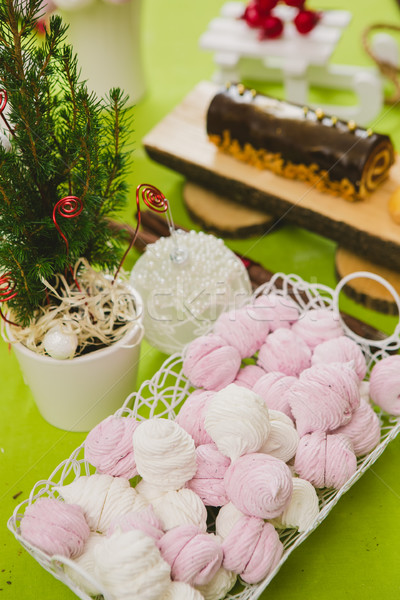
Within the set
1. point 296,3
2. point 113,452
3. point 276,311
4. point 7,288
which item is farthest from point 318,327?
point 296,3

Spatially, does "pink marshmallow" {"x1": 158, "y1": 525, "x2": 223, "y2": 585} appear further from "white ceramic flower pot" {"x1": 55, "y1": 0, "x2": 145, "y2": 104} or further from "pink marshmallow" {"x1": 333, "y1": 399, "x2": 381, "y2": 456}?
"white ceramic flower pot" {"x1": 55, "y1": 0, "x2": 145, "y2": 104}

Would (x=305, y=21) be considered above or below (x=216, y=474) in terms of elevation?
above

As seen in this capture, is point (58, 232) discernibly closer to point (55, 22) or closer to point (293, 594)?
point (55, 22)

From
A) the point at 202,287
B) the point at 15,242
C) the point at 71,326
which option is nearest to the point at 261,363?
the point at 202,287

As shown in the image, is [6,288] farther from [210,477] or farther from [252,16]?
[252,16]

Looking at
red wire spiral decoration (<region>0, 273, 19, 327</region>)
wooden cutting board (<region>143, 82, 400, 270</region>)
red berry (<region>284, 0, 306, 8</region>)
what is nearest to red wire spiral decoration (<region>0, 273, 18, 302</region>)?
red wire spiral decoration (<region>0, 273, 19, 327</region>)

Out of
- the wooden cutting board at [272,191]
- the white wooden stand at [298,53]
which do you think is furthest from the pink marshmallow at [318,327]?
the white wooden stand at [298,53]
